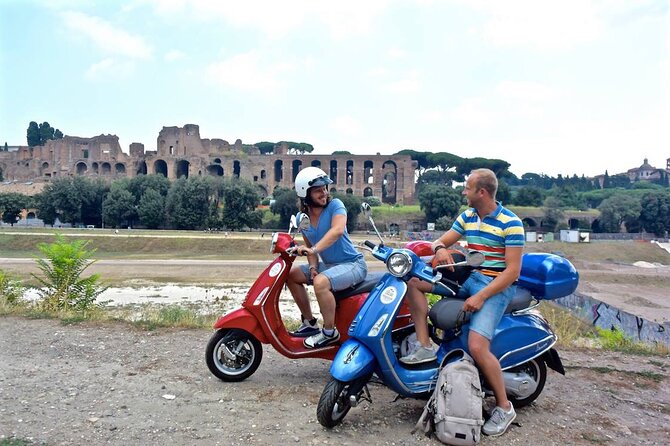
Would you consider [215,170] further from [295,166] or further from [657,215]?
[657,215]

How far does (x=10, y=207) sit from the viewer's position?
5116 cm

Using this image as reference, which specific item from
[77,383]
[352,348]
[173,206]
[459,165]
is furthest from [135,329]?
[459,165]

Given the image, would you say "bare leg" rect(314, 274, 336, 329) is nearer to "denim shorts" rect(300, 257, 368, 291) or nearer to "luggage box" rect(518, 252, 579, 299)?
"denim shorts" rect(300, 257, 368, 291)

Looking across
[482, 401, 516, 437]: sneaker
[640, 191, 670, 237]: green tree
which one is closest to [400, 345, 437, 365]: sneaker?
[482, 401, 516, 437]: sneaker

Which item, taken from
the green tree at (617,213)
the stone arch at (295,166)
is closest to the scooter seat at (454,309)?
the green tree at (617,213)

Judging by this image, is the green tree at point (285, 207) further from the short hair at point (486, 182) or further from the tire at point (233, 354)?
the short hair at point (486, 182)

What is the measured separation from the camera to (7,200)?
A: 5138 centimetres

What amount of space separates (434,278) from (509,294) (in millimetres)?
511

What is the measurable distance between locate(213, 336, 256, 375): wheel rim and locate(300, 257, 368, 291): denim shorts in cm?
75

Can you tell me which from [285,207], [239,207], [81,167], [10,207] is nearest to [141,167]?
[81,167]

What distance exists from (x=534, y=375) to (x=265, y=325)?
2.02 meters

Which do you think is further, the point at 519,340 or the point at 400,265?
the point at 519,340

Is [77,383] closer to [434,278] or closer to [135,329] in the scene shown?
[135,329]

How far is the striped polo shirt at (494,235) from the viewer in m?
3.27
